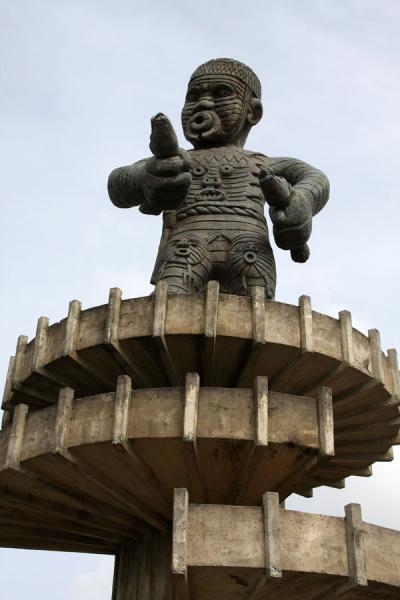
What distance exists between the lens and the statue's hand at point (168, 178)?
37.1 ft

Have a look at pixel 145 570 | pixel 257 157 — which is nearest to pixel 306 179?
pixel 257 157

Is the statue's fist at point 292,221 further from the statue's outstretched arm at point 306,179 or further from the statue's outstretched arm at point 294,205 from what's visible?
the statue's outstretched arm at point 306,179

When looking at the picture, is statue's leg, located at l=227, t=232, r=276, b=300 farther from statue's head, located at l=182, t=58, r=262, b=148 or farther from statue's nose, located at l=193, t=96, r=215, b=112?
statue's nose, located at l=193, t=96, r=215, b=112

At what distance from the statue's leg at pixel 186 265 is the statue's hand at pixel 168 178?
1.69 ft

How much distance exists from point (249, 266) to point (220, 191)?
1.23 metres

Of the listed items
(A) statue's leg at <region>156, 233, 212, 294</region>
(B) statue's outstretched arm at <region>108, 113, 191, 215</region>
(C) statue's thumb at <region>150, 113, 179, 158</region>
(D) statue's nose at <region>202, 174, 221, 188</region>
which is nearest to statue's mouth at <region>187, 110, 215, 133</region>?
(D) statue's nose at <region>202, 174, 221, 188</region>

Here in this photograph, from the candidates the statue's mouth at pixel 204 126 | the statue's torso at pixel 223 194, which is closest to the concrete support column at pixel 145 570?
the statue's torso at pixel 223 194

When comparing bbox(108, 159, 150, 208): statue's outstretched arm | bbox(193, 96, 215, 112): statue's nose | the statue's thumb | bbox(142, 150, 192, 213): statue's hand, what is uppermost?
bbox(193, 96, 215, 112): statue's nose

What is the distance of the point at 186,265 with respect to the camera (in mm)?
11461

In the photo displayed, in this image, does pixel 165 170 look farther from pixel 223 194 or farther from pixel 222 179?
pixel 222 179

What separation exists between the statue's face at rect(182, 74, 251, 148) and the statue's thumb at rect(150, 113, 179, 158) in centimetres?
166

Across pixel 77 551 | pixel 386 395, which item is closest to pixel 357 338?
pixel 386 395

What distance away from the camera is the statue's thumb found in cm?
1084

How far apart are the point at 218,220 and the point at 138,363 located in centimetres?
223
